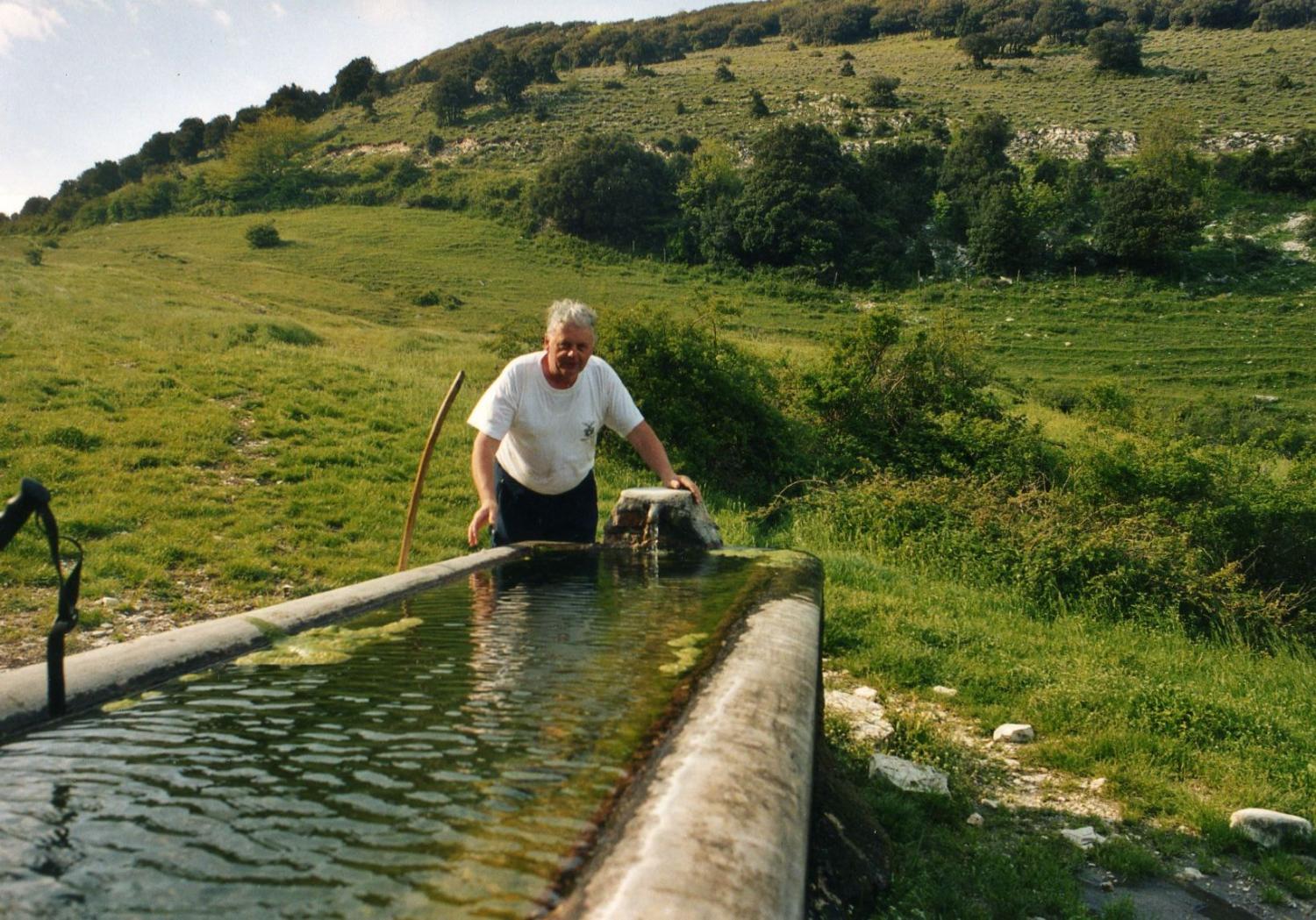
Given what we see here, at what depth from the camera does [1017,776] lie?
4527 millimetres

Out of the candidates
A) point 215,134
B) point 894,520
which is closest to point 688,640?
point 894,520

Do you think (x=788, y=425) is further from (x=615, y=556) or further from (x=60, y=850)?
(x=60, y=850)

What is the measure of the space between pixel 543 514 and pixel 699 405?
822cm

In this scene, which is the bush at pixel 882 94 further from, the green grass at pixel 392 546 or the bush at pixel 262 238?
the green grass at pixel 392 546

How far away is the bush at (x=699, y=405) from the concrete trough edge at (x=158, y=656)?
9.25 m

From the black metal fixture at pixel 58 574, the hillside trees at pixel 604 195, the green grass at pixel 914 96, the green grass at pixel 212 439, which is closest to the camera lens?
the black metal fixture at pixel 58 574

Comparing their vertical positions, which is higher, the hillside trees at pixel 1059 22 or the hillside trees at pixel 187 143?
the hillside trees at pixel 1059 22

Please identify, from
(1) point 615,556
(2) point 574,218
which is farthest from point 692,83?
(1) point 615,556

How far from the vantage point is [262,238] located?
4888 cm

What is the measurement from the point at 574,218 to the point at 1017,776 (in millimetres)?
54151

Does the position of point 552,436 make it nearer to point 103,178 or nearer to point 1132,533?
point 1132,533

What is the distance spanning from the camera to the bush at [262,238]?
48750 millimetres

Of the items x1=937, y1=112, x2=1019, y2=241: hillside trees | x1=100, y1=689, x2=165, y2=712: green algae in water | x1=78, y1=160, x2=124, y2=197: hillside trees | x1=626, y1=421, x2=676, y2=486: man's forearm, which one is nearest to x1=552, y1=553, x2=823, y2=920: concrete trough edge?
x1=100, y1=689, x2=165, y2=712: green algae in water

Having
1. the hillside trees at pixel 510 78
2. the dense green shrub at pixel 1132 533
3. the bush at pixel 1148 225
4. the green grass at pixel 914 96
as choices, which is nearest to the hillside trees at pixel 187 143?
the green grass at pixel 914 96
